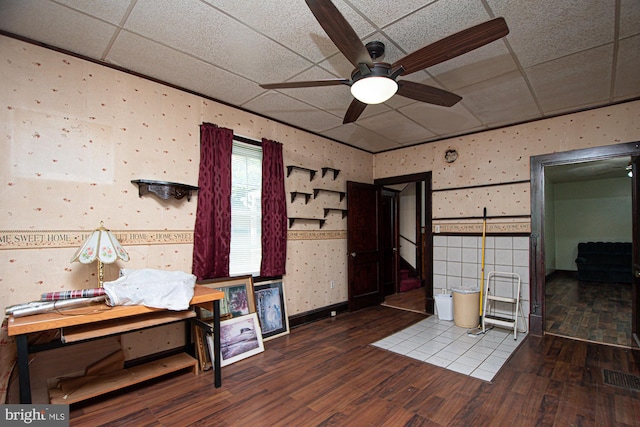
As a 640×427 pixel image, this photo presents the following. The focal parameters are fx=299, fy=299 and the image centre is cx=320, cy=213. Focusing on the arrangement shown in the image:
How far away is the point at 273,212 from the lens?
12.4 feet

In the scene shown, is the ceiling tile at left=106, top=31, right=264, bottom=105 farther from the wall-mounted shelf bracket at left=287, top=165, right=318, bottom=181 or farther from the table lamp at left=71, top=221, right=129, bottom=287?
the table lamp at left=71, top=221, right=129, bottom=287

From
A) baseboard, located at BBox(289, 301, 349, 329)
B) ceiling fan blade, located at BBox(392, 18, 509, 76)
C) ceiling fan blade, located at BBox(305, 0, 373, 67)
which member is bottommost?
baseboard, located at BBox(289, 301, 349, 329)

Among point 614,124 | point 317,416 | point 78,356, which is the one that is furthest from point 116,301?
point 614,124

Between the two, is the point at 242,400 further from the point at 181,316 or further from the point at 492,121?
the point at 492,121

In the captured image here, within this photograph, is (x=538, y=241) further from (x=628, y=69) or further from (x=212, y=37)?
(x=212, y=37)

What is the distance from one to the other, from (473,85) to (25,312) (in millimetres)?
4029

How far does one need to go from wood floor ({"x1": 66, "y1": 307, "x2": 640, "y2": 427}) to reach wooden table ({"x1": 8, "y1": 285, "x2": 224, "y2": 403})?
0.22 meters

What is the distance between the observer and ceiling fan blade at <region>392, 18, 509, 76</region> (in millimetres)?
1606

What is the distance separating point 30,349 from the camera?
1.83 metres

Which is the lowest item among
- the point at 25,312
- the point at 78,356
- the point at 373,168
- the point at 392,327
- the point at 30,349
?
the point at 392,327

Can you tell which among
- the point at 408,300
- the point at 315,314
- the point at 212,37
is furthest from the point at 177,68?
the point at 408,300

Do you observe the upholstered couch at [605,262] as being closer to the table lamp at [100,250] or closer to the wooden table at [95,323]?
the wooden table at [95,323]

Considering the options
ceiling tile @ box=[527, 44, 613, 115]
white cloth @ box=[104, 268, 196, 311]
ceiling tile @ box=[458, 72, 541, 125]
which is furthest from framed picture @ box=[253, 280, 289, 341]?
ceiling tile @ box=[527, 44, 613, 115]

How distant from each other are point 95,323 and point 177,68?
2181mm
